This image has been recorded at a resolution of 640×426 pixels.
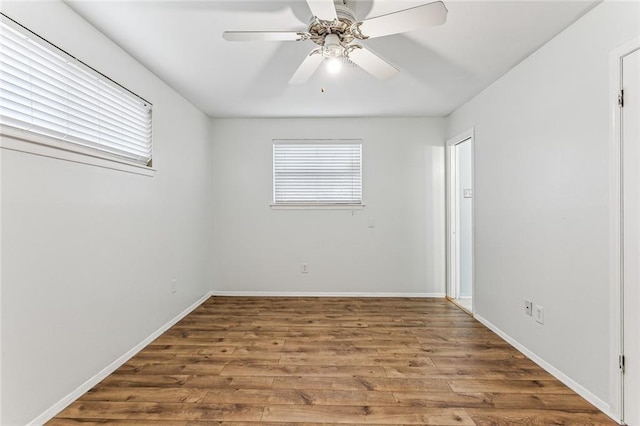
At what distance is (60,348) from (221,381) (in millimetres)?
979

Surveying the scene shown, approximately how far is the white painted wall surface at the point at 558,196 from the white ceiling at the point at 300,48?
9.9 inches

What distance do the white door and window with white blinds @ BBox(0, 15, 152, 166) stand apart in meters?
3.23

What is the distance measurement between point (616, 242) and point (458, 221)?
229 centimetres

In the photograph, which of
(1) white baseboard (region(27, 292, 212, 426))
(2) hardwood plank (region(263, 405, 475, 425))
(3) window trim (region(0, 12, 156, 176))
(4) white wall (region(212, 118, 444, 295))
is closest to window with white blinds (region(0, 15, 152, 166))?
(3) window trim (region(0, 12, 156, 176))

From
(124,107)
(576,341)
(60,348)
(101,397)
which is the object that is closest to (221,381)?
(101,397)

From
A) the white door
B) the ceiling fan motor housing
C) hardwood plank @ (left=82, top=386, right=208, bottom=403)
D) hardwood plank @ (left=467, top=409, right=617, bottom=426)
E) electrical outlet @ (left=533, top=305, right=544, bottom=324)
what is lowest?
hardwood plank @ (left=467, top=409, right=617, bottom=426)

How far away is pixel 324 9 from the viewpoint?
153 centimetres

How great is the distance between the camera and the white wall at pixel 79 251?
1563mm

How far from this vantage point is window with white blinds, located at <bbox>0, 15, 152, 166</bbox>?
5.10ft

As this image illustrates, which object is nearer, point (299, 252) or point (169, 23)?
point (169, 23)

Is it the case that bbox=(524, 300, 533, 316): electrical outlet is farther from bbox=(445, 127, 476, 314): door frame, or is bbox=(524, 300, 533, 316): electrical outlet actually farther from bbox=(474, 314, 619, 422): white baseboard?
bbox=(445, 127, 476, 314): door frame

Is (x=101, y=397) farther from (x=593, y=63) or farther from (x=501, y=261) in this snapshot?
(x=593, y=63)

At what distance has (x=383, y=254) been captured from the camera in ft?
13.8

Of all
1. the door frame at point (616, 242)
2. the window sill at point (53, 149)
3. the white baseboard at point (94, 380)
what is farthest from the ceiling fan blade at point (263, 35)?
the white baseboard at point (94, 380)
